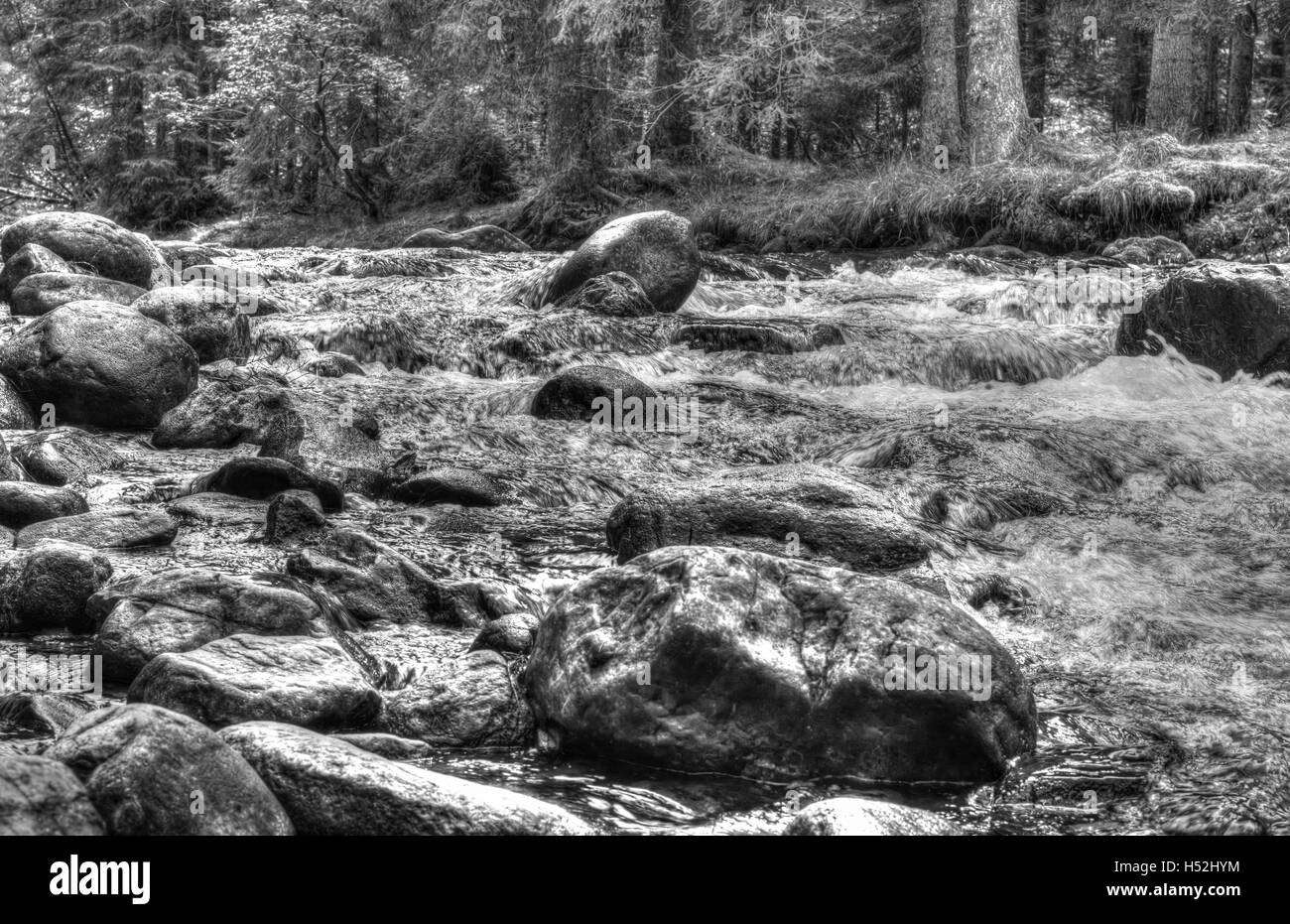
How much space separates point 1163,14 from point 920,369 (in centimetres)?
1021

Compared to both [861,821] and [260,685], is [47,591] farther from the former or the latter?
[861,821]

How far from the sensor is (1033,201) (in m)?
13.8

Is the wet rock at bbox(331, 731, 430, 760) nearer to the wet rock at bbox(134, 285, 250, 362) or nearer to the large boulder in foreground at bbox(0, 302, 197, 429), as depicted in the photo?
the large boulder in foreground at bbox(0, 302, 197, 429)

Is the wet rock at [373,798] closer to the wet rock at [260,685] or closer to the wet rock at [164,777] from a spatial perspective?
the wet rock at [164,777]

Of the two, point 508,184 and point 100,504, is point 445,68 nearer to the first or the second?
point 508,184

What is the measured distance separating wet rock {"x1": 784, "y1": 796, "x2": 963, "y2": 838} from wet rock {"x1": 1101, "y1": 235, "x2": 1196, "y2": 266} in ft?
34.6

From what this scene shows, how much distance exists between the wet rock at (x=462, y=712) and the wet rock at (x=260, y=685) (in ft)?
0.34

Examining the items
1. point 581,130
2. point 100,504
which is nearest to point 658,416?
point 100,504

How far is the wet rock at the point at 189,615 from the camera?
392 centimetres

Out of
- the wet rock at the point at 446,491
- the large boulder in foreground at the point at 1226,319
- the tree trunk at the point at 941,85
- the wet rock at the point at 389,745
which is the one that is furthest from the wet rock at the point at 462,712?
the tree trunk at the point at 941,85

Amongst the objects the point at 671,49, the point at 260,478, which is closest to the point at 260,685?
the point at 260,478

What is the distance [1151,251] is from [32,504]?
10987 millimetres

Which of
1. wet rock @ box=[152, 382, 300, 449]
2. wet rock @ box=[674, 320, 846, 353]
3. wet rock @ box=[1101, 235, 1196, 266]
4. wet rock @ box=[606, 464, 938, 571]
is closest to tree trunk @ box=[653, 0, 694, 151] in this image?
wet rock @ box=[1101, 235, 1196, 266]

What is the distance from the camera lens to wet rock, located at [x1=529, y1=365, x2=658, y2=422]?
7.82m
